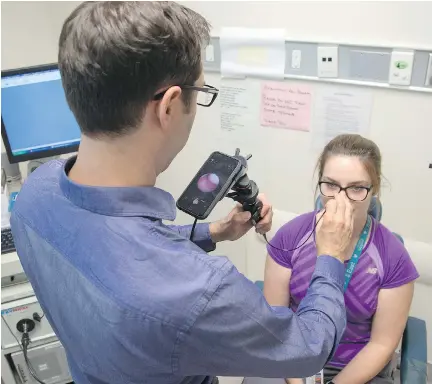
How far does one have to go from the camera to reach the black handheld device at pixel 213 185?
3.32 ft

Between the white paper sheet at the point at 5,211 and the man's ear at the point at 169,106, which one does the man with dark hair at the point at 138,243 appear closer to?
the man's ear at the point at 169,106

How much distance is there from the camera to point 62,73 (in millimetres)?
771

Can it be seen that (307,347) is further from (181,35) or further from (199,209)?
(181,35)

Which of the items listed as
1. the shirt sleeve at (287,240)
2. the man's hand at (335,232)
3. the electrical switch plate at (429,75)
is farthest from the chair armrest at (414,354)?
the electrical switch plate at (429,75)

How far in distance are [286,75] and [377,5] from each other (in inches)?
16.8

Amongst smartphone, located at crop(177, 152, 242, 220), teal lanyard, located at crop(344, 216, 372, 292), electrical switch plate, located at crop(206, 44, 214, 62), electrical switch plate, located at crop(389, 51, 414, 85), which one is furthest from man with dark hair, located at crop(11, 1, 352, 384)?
electrical switch plate, located at crop(206, 44, 214, 62)

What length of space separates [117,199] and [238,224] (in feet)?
1.73

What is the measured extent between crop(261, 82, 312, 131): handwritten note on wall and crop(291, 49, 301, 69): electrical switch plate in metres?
0.08

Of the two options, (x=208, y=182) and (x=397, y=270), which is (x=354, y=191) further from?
(x=208, y=182)

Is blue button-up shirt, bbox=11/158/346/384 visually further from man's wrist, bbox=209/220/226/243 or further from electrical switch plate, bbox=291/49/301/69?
electrical switch plate, bbox=291/49/301/69

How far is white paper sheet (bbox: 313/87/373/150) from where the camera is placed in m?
1.84

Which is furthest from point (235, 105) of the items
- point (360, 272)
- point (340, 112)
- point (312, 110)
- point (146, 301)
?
point (146, 301)

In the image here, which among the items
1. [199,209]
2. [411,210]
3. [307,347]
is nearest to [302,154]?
[411,210]

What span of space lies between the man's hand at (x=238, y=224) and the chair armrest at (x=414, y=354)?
63cm
